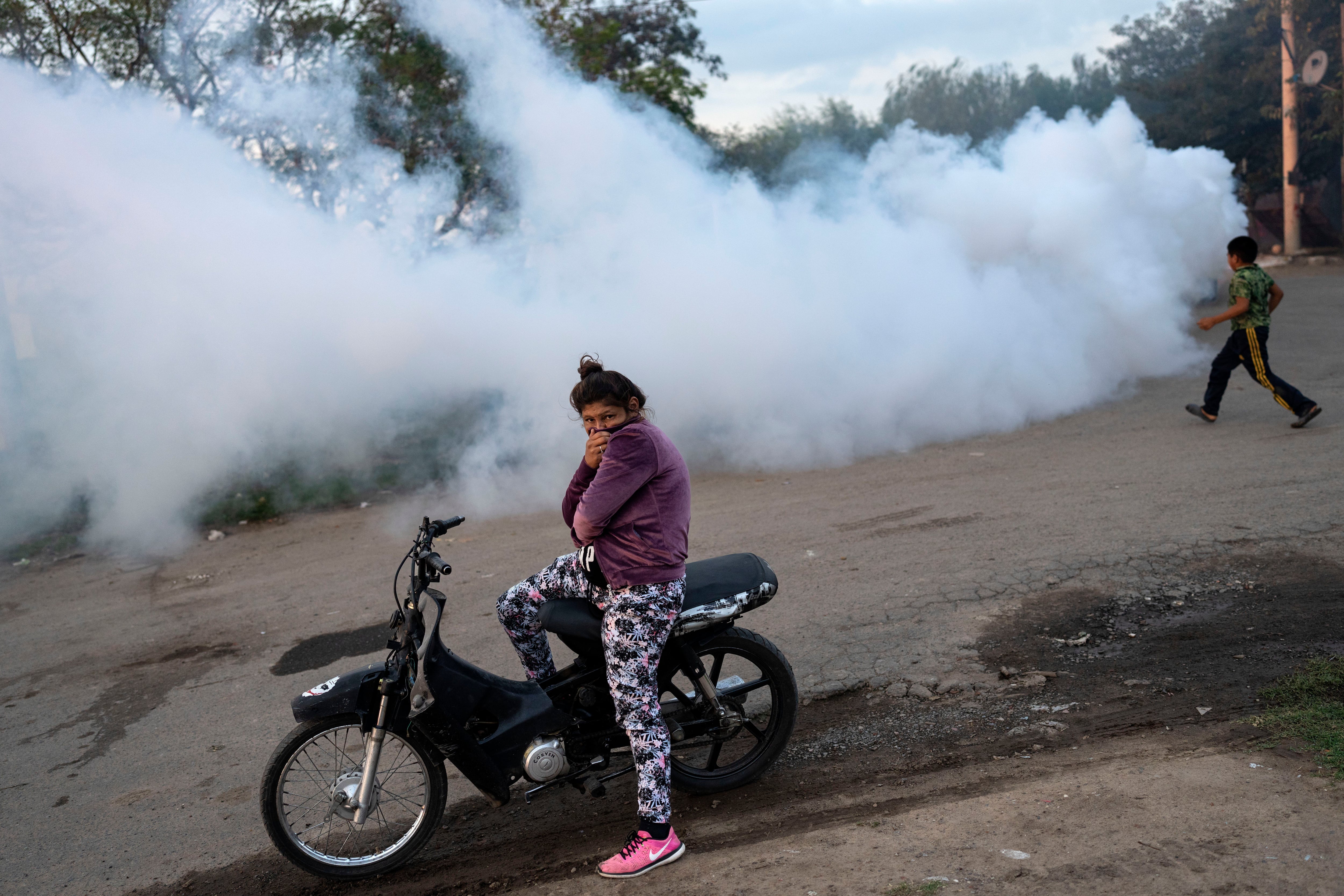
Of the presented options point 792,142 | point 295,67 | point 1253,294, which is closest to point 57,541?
point 295,67

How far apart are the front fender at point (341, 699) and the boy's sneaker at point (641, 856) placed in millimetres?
964

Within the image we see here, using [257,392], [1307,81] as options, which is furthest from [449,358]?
[1307,81]

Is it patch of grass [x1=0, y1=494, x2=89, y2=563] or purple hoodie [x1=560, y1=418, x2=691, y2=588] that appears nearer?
purple hoodie [x1=560, y1=418, x2=691, y2=588]

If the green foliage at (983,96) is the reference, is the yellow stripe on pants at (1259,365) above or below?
below

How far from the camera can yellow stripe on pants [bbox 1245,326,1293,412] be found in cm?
830

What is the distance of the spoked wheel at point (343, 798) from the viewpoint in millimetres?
3225

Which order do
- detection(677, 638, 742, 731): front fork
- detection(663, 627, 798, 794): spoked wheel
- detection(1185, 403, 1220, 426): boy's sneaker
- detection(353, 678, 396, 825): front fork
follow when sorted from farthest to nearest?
1. detection(1185, 403, 1220, 426): boy's sneaker
2. detection(663, 627, 798, 794): spoked wheel
3. detection(677, 638, 742, 731): front fork
4. detection(353, 678, 396, 825): front fork

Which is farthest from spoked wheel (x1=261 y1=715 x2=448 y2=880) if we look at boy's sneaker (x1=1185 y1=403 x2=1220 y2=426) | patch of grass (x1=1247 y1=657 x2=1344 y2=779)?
boy's sneaker (x1=1185 y1=403 x2=1220 y2=426)

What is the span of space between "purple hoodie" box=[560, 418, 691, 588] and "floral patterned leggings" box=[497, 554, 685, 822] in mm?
68

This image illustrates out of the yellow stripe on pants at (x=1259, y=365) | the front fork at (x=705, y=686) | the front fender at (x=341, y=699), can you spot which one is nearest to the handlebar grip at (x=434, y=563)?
the front fender at (x=341, y=699)

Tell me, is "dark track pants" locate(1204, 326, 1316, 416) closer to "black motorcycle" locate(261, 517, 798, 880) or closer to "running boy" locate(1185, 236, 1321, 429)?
"running boy" locate(1185, 236, 1321, 429)

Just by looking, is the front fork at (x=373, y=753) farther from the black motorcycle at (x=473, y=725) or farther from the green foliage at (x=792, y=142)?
the green foliage at (x=792, y=142)

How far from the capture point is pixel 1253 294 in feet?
27.8

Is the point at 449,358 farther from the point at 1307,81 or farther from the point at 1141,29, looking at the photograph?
the point at 1141,29
